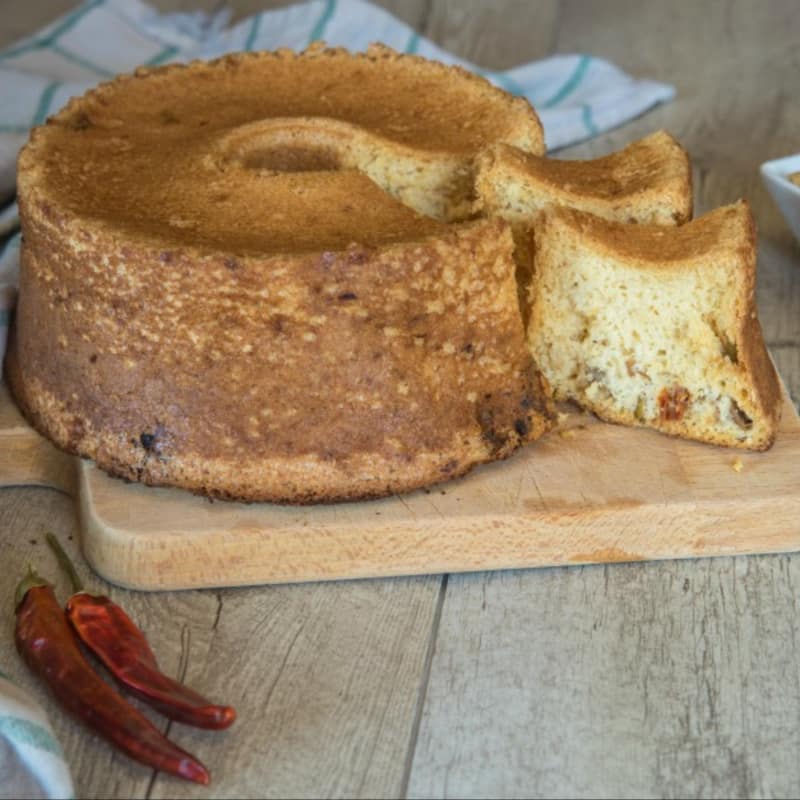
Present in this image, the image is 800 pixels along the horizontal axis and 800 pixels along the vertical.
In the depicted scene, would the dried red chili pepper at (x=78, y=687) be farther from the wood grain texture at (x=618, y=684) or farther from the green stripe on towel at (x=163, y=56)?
the green stripe on towel at (x=163, y=56)

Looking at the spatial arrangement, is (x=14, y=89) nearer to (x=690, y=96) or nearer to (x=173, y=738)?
(x=690, y=96)

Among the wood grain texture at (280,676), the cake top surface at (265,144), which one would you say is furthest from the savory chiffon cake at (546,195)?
the wood grain texture at (280,676)

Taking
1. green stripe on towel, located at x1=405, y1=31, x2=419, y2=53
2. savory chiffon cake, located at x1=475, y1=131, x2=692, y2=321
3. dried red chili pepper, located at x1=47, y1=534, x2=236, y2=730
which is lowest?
green stripe on towel, located at x1=405, y1=31, x2=419, y2=53

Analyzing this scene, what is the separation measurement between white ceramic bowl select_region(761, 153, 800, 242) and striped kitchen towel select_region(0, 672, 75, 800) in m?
1.99

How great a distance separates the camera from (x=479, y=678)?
2371 millimetres

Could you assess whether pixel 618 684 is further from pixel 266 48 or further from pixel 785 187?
pixel 266 48

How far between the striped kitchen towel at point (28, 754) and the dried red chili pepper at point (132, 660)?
0.15 metres

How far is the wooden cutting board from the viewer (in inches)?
98.3

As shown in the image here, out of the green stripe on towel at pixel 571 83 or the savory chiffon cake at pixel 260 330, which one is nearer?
the savory chiffon cake at pixel 260 330

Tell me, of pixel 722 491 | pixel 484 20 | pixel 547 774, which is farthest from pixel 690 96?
pixel 547 774

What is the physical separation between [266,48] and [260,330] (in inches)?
A: 88.6

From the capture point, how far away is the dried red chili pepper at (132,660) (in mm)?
2217

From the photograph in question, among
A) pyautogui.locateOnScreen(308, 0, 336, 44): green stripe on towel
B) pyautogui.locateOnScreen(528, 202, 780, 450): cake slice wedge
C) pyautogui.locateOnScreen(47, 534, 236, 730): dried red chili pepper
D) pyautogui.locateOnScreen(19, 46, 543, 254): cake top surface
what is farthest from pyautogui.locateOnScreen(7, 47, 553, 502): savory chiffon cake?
pyautogui.locateOnScreen(308, 0, 336, 44): green stripe on towel

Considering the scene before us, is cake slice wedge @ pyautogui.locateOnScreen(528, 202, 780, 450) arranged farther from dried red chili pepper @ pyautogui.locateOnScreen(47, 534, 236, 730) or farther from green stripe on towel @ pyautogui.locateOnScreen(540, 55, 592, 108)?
green stripe on towel @ pyautogui.locateOnScreen(540, 55, 592, 108)
